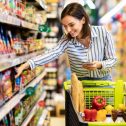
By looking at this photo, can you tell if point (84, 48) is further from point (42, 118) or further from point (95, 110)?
point (42, 118)

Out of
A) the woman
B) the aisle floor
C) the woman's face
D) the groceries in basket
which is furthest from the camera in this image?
the aisle floor

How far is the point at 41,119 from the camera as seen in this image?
16.6 feet

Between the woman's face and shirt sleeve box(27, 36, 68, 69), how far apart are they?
0.78ft

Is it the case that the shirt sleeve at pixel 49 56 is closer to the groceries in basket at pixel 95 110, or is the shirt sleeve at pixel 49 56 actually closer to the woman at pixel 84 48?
the woman at pixel 84 48

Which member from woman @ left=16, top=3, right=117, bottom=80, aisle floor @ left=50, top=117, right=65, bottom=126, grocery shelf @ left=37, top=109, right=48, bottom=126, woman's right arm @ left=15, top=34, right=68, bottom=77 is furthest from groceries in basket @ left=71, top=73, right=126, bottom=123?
aisle floor @ left=50, top=117, right=65, bottom=126

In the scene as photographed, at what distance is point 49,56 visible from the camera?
305cm

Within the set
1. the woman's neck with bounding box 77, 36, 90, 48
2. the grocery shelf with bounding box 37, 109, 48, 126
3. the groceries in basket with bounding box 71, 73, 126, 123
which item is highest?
the woman's neck with bounding box 77, 36, 90, 48

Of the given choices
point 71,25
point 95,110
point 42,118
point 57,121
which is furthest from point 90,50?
point 57,121

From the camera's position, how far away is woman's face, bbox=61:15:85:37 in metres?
2.85

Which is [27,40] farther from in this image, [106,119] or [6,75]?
[106,119]

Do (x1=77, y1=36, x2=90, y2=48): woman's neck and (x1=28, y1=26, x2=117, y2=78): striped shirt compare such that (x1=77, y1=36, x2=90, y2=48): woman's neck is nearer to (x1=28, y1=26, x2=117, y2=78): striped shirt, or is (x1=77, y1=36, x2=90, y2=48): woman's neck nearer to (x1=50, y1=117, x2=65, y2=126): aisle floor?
(x1=28, y1=26, x2=117, y2=78): striped shirt

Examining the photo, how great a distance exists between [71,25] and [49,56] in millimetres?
356

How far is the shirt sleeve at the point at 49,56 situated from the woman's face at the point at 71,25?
0.78 feet

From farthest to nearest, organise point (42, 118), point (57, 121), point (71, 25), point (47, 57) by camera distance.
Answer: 1. point (57, 121)
2. point (42, 118)
3. point (47, 57)
4. point (71, 25)
